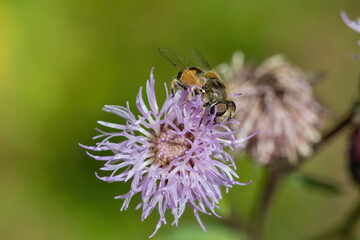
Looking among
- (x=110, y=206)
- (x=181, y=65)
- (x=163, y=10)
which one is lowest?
(x=110, y=206)

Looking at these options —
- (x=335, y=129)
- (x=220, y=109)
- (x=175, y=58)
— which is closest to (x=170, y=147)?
(x=220, y=109)

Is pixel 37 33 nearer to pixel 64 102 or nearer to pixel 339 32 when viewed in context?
pixel 64 102

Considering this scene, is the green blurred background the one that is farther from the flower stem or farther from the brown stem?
the brown stem

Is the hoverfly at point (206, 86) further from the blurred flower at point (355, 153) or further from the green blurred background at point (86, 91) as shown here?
the green blurred background at point (86, 91)

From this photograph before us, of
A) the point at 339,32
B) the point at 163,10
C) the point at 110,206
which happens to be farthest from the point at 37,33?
the point at 339,32

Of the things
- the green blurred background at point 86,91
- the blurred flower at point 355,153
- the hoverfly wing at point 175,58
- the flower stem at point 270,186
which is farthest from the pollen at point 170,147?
the green blurred background at point 86,91

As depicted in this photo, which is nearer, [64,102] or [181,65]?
[181,65]
